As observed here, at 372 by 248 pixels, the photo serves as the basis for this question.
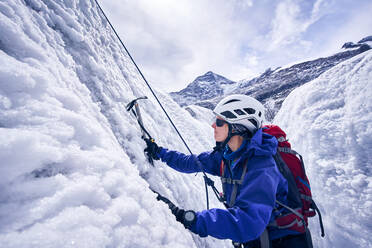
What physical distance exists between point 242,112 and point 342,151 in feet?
13.2

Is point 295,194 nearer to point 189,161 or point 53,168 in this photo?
point 189,161

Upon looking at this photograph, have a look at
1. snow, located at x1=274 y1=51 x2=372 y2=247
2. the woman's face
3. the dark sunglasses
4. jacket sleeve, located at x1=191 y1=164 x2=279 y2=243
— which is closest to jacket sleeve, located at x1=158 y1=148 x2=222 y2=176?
the woman's face

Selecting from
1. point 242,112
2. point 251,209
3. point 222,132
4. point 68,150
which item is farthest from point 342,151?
point 68,150

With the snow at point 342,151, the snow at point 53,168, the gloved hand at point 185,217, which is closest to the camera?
the snow at point 53,168

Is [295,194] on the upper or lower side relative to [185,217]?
upper

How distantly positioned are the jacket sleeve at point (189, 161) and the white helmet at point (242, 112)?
843 mm

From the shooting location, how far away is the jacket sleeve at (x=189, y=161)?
9.40 feet

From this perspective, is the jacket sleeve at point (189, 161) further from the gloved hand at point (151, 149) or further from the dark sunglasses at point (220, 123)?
the dark sunglasses at point (220, 123)

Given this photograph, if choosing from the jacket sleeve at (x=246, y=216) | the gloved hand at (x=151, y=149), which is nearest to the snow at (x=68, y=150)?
the gloved hand at (x=151, y=149)

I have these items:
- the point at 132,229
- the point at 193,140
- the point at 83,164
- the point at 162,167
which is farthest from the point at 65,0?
the point at 193,140

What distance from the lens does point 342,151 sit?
4.51m

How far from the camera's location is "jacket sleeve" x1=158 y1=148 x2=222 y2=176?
2.87 metres

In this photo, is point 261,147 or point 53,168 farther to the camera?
point 261,147

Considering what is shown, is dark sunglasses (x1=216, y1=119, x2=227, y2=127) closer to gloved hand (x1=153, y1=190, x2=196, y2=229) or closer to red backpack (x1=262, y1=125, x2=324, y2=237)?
red backpack (x1=262, y1=125, x2=324, y2=237)
